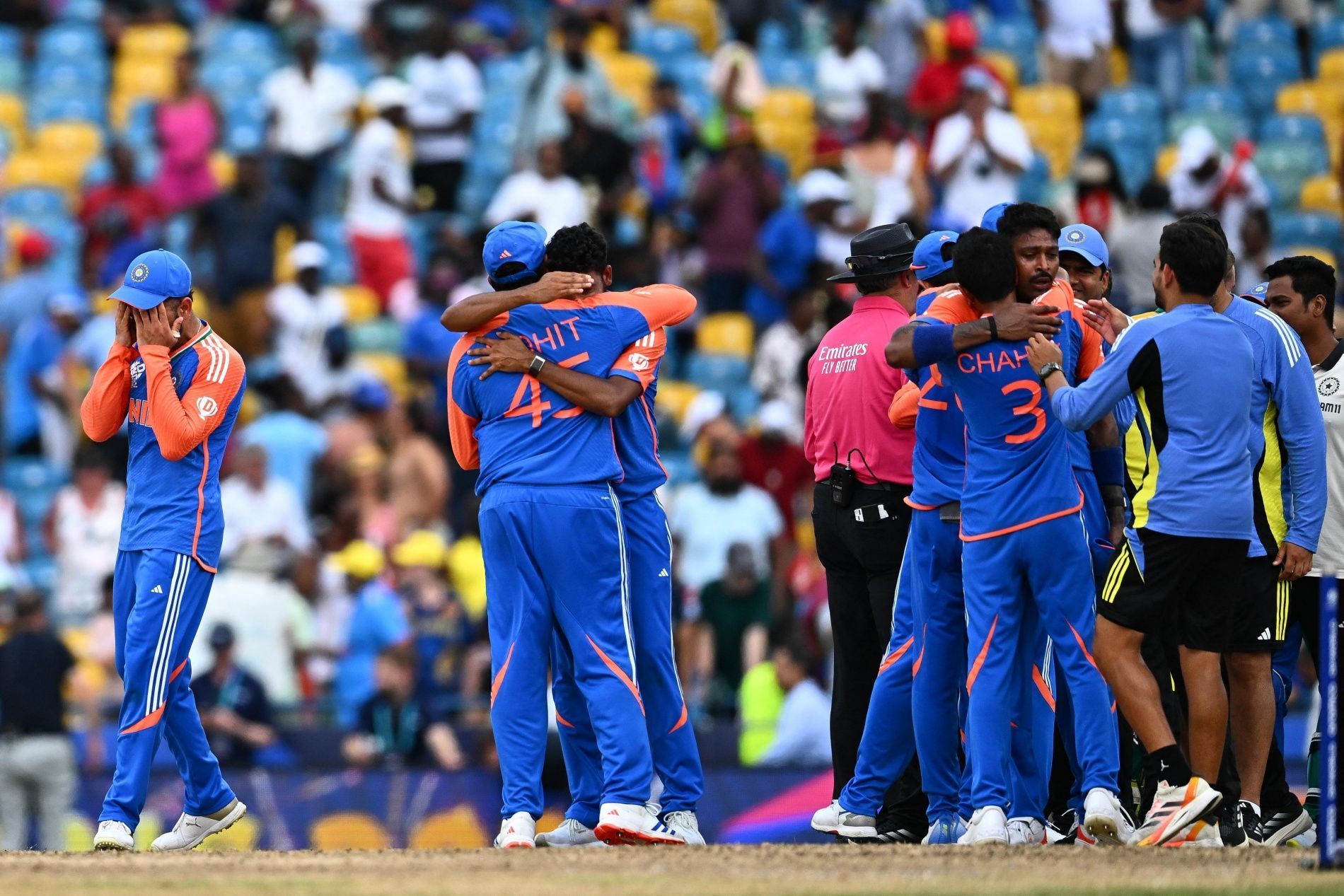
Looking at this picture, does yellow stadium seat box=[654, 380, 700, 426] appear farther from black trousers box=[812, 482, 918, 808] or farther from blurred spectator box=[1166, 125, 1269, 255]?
black trousers box=[812, 482, 918, 808]

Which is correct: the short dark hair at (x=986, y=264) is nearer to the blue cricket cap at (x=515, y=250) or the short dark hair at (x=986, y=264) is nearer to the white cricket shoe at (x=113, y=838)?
the blue cricket cap at (x=515, y=250)

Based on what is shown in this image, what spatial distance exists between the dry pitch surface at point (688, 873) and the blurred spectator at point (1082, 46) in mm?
14071

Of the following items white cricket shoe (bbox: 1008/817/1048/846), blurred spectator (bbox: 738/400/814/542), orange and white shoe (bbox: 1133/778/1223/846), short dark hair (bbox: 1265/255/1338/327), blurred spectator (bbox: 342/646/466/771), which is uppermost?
short dark hair (bbox: 1265/255/1338/327)

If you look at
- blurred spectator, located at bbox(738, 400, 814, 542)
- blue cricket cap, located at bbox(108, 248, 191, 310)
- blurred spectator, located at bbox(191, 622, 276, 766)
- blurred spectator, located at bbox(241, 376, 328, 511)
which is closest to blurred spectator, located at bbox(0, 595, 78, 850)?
blurred spectator, located at bbox(191, 622, 276, 766)

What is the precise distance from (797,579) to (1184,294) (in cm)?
763

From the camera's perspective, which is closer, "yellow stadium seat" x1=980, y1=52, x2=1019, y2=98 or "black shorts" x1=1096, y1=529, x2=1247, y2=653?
"black shorts" x1=1096, y1=529, x2=1247, y2=653

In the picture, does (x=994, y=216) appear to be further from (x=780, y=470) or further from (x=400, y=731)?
(x=780, y=470)

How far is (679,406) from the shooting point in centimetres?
1773

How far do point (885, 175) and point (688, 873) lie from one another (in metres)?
12.1

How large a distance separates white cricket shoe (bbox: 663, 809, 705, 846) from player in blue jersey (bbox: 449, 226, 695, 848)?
0.21 feet

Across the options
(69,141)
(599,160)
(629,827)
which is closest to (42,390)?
(69,141)

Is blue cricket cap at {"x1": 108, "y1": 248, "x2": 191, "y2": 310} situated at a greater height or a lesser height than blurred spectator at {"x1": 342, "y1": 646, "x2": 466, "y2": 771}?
greater

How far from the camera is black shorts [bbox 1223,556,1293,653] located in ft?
28.0

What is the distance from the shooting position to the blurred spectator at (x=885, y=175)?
60.6 ft
